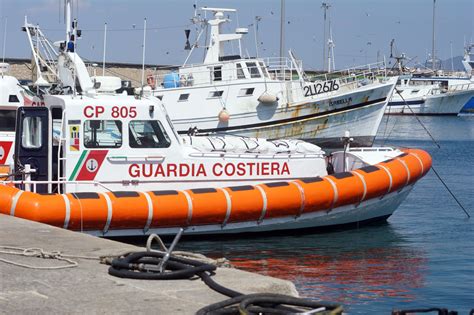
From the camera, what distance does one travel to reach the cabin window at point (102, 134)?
42.8 ft

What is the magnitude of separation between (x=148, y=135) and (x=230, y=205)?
5.21ft

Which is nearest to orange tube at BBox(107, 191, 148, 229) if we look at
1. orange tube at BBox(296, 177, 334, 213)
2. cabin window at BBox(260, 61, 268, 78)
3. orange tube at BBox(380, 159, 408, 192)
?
A: orange tube at BBox(296, 177, 334, 213)

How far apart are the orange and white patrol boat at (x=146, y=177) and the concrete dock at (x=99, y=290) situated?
531cm

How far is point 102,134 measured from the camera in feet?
43.2

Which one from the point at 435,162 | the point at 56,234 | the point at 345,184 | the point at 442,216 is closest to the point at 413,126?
the point at 435,162

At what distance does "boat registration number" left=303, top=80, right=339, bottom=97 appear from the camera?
29375 mm

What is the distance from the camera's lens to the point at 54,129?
1359cm

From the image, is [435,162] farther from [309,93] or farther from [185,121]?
[185,121]

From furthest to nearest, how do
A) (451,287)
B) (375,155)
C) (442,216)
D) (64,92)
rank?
(442,216) → (375,155) → (64,92) → (451,287)

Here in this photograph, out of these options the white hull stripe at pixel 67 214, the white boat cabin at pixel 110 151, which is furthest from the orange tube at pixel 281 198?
the white hull stripe at pixel 67 214

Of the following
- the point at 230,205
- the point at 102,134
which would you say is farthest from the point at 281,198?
the point at 102,134

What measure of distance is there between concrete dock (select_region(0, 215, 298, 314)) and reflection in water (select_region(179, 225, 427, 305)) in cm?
442

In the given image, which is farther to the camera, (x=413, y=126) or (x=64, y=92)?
(x=413, y=126)

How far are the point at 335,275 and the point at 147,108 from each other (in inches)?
145
